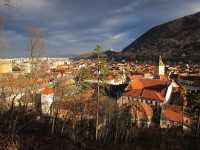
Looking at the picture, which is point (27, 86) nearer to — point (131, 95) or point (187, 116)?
point (187, 116)

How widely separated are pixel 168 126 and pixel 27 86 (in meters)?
22.5

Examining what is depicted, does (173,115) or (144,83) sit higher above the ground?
(144,83)

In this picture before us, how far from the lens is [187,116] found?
144ft

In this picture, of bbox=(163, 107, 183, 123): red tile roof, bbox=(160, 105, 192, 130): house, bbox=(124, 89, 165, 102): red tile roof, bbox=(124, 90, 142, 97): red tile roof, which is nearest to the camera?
bbox=(160, 105, 192, 130): house

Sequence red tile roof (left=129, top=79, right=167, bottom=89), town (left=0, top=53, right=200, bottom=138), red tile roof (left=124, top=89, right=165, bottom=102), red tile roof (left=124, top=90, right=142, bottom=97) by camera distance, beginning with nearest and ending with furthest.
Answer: town (left=0, top=53, right=200, bottom=138) < red tile roof (left=124, top=89, right=165, bottom=102) < red tile roof (left=124, top=90, right=142, bottom=97) < red tile roof (left=129, top=79, right=167, bottom=89)

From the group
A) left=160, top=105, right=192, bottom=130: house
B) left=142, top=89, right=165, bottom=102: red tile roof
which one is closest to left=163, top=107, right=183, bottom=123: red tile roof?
left=160, top=105, right=192, bottom=130: house

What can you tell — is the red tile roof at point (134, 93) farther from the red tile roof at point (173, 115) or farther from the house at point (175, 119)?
the house at point (175, 119)

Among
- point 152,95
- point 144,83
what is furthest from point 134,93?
point 144,83

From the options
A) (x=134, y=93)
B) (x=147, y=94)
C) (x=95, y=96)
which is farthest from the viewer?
(x=134, y=93)

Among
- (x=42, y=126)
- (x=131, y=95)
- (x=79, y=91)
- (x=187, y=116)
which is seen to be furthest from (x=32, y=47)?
(x=131, y=95)

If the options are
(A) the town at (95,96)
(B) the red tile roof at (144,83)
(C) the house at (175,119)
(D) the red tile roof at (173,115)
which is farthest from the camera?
(B) the red tile roof at (144,83)

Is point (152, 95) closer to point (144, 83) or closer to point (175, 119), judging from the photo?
point (144, 83)

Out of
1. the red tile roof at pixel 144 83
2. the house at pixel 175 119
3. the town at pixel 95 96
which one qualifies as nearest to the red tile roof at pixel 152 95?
the town at pixel 95 96

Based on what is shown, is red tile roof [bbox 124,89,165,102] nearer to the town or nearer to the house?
the town
